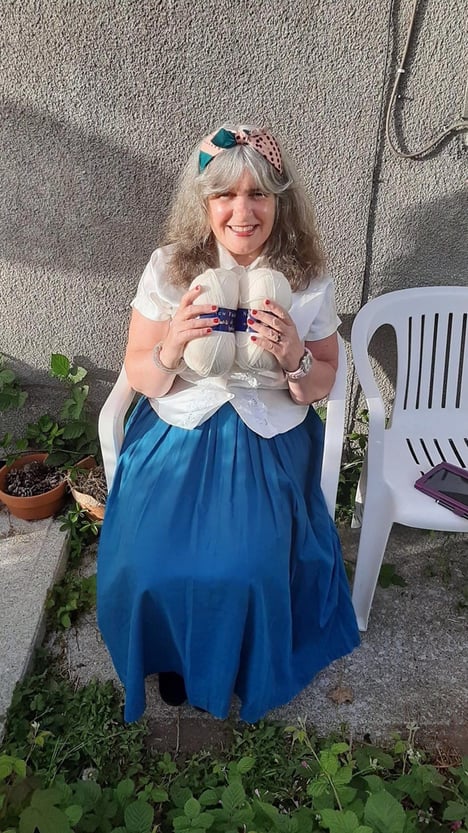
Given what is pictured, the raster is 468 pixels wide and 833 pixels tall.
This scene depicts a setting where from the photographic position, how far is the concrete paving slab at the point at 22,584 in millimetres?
2037

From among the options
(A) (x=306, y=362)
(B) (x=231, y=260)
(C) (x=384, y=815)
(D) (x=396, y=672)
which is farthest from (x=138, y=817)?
(B) (x=231, y=260)

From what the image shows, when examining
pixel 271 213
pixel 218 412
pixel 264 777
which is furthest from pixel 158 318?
pixel 264 777

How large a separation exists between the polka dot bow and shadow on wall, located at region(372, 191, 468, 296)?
34.5 inches

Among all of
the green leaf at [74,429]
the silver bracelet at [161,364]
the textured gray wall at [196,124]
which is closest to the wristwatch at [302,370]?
the silver bracelet at [161,364]

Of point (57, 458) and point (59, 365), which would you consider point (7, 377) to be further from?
point (57, 458)

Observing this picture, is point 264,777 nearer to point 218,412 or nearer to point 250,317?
point 218,412

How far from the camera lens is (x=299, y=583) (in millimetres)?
1841

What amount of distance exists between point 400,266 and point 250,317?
1.13m

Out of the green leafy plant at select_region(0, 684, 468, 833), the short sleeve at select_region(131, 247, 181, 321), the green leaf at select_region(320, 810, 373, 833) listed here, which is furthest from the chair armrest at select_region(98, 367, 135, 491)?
the green leaf at select_region(320, 810, 373, 833)

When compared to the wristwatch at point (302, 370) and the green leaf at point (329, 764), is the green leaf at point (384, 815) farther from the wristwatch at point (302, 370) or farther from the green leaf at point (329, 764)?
the wristwatch at point (302, 370)

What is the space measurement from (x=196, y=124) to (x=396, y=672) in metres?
2.09

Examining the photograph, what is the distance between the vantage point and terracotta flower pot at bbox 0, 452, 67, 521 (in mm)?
2586

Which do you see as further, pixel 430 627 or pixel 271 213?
pixel 430 627

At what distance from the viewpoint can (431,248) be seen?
Result: 243 centimetres
